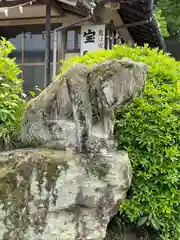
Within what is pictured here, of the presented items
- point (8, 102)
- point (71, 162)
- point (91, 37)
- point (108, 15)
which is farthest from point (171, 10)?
point (71, 162)

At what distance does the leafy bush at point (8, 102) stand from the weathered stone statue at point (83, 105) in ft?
1.12

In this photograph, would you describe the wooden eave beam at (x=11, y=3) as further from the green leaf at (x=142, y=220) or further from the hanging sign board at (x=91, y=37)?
the green leaf at (x=142, y=220)

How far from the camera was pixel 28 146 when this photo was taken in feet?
10.5

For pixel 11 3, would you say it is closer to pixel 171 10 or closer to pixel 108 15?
pixel 108 15

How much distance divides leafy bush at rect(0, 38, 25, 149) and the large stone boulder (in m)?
0.71

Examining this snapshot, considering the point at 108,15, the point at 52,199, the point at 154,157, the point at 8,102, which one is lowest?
the point at 52,199

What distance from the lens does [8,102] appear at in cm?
354

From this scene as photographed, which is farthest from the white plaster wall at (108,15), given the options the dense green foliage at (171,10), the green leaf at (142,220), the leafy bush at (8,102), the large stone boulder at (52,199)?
the dense green foliage at (171,10)

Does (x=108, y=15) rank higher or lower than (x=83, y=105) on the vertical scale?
higher

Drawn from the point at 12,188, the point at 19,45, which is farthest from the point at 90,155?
the point at 19,45

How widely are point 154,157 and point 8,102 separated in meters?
1.56

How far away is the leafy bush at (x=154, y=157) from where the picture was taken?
3180 millimetres

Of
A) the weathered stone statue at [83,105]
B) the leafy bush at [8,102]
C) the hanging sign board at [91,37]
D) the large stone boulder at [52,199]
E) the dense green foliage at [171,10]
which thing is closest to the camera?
the large stone boulder at [52,199]

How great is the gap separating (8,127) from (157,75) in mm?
1625
